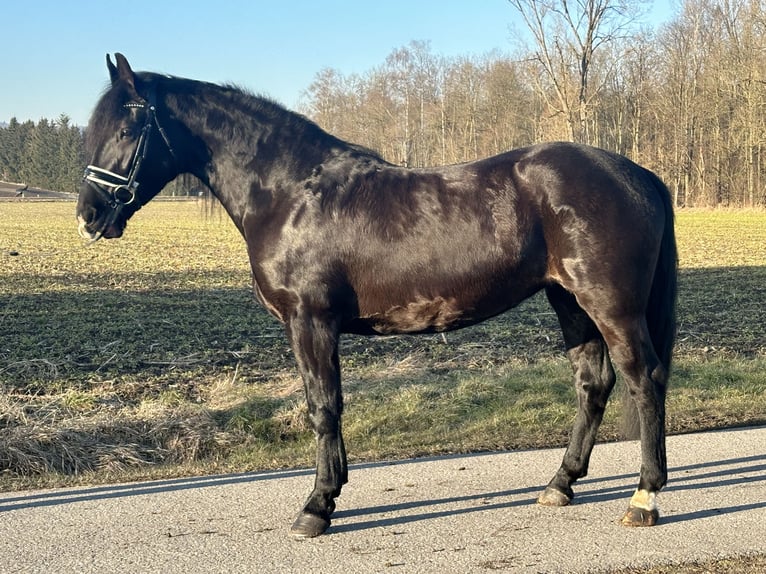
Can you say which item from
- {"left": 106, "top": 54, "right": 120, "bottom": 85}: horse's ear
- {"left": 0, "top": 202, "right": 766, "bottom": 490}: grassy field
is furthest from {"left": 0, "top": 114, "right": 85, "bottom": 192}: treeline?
{"left": 106, "top": 54, "right": 120, "bottom": 85}: horse's ear

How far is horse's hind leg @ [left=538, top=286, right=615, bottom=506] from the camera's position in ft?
16.0

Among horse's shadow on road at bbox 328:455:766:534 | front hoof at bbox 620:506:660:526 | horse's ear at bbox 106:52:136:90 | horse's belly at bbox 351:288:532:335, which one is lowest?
horse's shadow on road at bbox 328:455:766:534

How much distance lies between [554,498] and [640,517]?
1.77 ft

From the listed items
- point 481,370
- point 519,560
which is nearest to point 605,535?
point 519,560

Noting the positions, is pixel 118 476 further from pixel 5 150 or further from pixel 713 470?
pixel 5 150

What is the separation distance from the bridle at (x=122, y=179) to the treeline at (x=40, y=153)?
312 ft

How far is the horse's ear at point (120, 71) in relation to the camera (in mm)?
4488

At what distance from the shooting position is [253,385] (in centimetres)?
774

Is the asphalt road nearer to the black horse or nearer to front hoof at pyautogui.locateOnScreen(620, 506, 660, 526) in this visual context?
front hoof at pyautogui.locateOnScreen(620, 506, 660, 526)

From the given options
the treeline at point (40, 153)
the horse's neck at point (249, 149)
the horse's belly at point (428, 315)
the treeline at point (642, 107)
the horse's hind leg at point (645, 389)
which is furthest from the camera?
the treeline at point (40, 153)

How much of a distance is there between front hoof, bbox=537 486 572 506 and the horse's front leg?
1.21 m

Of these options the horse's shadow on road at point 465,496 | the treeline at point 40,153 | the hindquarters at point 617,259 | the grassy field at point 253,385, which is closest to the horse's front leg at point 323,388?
the horse's shadow on road at point 465,496

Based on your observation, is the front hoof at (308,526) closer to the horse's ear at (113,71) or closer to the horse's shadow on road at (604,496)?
the horse's shadow on road at (604,496)

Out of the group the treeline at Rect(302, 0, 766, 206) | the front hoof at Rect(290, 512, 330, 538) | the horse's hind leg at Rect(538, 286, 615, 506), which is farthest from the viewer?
the treeline at Rect(302, 0, 766, 206)
